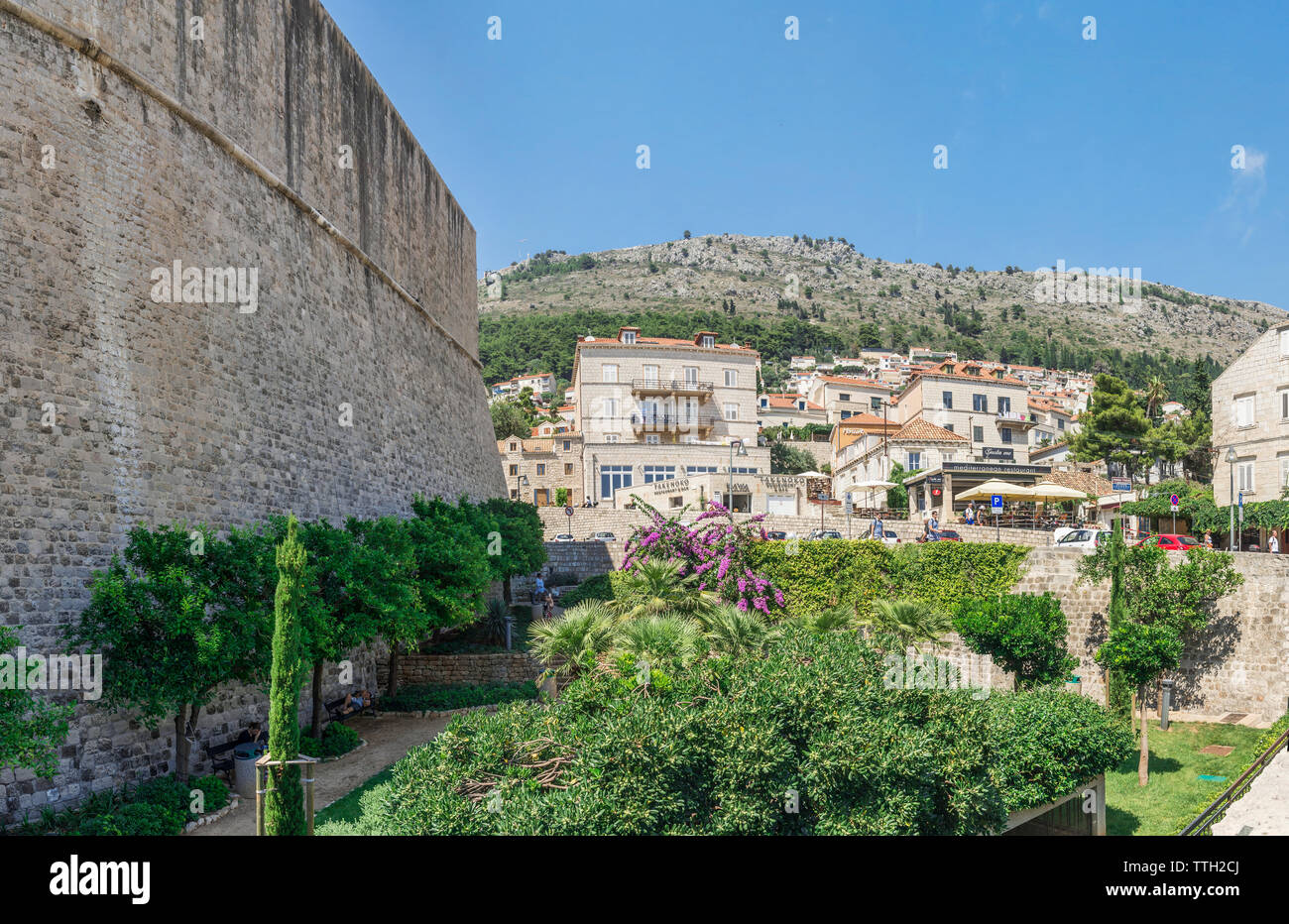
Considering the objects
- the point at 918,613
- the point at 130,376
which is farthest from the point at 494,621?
the point at 130,376

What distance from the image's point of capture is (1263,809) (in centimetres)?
1439

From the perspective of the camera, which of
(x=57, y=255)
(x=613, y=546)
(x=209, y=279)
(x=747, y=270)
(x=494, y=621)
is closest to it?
(x=57, y=255)

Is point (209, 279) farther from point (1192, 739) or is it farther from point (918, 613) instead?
point (1192, 739)

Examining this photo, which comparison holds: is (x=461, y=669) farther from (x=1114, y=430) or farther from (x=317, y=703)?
(x=1114, y=430)

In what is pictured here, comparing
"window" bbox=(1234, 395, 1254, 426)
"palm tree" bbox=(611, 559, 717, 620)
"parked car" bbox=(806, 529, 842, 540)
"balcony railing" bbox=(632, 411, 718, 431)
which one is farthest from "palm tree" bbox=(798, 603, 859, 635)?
"balcony railing" bbox=(632, 411, 718, 431)

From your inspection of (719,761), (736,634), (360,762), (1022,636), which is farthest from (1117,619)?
(360,762)

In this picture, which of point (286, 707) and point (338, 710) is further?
point (338, 710)

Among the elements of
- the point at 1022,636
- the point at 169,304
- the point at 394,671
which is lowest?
the point at 394,671

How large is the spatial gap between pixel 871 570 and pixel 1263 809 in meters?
11.0

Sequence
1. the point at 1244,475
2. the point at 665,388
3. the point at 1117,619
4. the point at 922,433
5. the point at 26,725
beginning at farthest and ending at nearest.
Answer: the point at 665,388 → the point at 922,433 → the point at 1244,475 → the point at 1117,619 → the point at 26,725

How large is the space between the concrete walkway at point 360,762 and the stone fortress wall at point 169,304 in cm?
134
